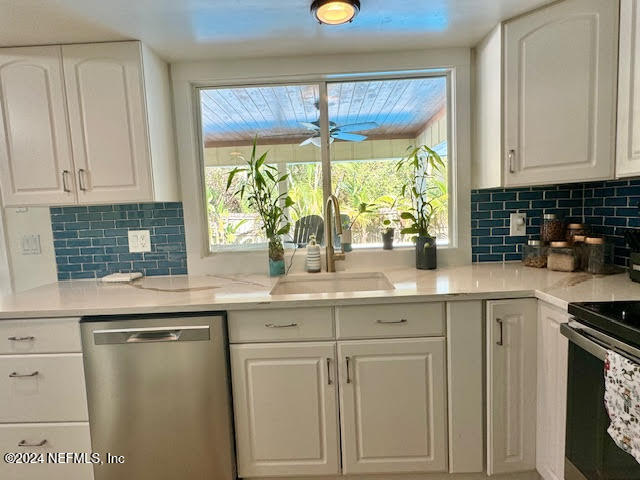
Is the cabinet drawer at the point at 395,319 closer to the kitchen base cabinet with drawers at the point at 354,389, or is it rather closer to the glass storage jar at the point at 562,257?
the kitchen base cabinet with drawers at the point at 354,389

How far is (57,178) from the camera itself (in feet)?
5.42

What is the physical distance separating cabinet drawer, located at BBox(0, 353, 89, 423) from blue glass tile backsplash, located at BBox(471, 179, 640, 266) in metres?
2.07

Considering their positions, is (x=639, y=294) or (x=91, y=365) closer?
(x=639, y=294)

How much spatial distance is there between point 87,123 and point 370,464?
2.07 m

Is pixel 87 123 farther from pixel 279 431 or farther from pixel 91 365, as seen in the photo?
pixel 279 431

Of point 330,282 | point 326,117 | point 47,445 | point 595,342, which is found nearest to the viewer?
point 595,342

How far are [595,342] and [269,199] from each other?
1542 mm

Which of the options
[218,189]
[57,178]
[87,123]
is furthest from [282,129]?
[57,178]

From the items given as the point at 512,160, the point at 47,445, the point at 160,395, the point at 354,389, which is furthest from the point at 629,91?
the point at 47,445

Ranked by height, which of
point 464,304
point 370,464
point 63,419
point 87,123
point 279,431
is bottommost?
point 370,464

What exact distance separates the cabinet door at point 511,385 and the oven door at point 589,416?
0.20 metres

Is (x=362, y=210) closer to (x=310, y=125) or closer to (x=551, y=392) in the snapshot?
(x=310, y=125)

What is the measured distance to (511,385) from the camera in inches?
55.0

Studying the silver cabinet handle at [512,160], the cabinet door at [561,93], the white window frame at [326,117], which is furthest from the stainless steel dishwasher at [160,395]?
the cabinet door at [561,93]
